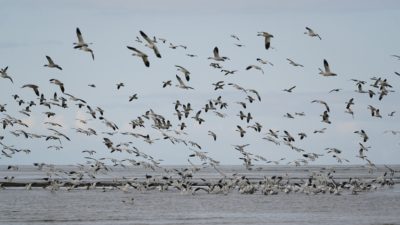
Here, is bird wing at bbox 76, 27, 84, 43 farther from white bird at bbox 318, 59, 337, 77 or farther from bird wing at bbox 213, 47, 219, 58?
white bird at bbox 318, 59, 337, 77

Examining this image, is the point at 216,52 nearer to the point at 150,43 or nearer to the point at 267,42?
the point at 267,42

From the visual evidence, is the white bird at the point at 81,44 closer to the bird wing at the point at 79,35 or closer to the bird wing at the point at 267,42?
the bird wing at the point at 79,35

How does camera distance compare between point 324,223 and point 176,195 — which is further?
point 176,195

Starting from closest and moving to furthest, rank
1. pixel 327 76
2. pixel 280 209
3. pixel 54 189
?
pixel 327 76, pixel 280 209, pixel 54 189

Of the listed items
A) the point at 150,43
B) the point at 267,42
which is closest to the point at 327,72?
the point at 267,42

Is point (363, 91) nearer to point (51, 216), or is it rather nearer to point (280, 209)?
point (280, 209)

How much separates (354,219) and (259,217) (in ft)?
20.3

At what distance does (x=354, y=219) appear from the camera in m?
49.6

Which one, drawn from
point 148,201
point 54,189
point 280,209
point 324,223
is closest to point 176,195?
point 148,201

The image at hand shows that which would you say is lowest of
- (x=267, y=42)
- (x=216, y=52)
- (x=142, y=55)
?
(x=142, y=55)

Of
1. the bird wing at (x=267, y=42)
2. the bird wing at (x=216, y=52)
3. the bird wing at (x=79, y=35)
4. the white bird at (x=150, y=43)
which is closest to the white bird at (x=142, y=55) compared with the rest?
the white bird at (x=150, y=43)

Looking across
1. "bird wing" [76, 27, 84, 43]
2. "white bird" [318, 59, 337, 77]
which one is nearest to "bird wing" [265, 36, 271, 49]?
"white bird" [318, 59, 337, 77]

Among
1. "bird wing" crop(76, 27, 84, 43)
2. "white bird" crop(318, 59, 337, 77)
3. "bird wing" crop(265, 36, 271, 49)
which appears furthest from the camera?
"white bird" crop(318, 59, 337, 77)

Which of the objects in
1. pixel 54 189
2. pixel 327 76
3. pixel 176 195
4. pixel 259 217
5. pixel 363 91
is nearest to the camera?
pixel 327 76
